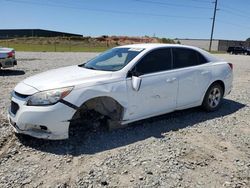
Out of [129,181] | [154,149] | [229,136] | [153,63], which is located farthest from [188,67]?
[129,181]

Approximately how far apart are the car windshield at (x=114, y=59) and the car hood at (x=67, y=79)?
1.08 ft

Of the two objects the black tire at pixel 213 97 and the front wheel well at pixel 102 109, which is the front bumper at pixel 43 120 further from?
the black tire at pixel 213 97

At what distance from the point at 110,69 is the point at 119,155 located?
161 cm

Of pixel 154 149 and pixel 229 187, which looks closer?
pixel 229 187

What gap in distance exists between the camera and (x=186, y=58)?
613cm

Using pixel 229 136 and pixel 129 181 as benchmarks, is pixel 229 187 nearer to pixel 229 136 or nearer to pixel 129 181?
pixel 129 181

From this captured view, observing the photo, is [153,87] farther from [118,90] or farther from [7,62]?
[7,62]

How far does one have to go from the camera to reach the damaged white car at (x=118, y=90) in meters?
4.34

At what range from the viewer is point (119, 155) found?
4336 millimetres

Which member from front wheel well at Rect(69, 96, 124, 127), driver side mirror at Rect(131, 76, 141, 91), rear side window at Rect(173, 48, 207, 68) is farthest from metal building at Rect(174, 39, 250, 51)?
front wheel well at Rect(69, 96, 124, 127)

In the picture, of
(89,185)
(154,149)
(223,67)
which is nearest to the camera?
(89,185)

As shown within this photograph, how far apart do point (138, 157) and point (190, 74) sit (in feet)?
7.99

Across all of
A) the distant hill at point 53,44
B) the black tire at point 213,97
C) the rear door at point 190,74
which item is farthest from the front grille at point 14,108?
the distant hill at point 53,44

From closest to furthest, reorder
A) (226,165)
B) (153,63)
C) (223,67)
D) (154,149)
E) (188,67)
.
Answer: (226,165) < (154,149) < (153,63) < (188,67) < (223,67)
